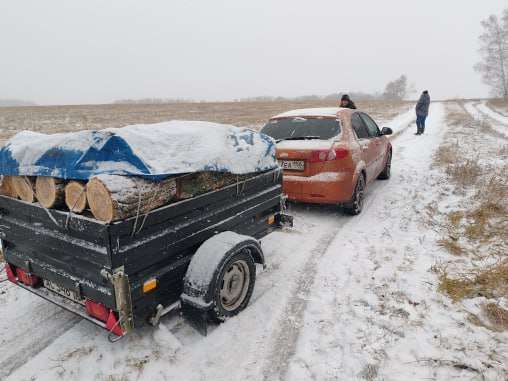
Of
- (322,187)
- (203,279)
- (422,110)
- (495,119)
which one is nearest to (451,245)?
(322,187)

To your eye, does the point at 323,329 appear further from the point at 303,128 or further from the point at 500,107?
the point at 500,107

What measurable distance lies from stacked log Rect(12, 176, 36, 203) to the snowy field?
1.16 metres

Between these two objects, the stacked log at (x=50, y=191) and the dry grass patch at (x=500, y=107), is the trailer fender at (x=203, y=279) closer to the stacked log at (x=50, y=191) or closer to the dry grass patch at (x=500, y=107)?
the stacked log at (x=50, y=191)

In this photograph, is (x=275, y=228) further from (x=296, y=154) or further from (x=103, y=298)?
(x=103, y=298)

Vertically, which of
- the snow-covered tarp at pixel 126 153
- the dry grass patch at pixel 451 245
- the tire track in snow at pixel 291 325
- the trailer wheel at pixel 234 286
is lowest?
the tire track in snow at pixel 291 325

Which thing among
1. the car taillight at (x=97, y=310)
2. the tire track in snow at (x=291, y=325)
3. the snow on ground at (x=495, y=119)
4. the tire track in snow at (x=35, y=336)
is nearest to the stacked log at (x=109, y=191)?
the car taillight at (x=97, y=310)

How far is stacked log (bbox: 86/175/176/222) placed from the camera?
83.9 inches

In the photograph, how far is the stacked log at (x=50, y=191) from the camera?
8.05 feet

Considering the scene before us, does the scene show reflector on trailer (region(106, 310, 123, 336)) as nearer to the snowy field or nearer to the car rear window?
the snowy field

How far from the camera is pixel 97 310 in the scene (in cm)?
244

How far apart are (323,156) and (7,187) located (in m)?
3.78

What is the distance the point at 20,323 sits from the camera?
3021 millimetres

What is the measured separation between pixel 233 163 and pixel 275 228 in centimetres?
135

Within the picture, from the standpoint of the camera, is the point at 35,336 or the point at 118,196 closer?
the point at 118,196
